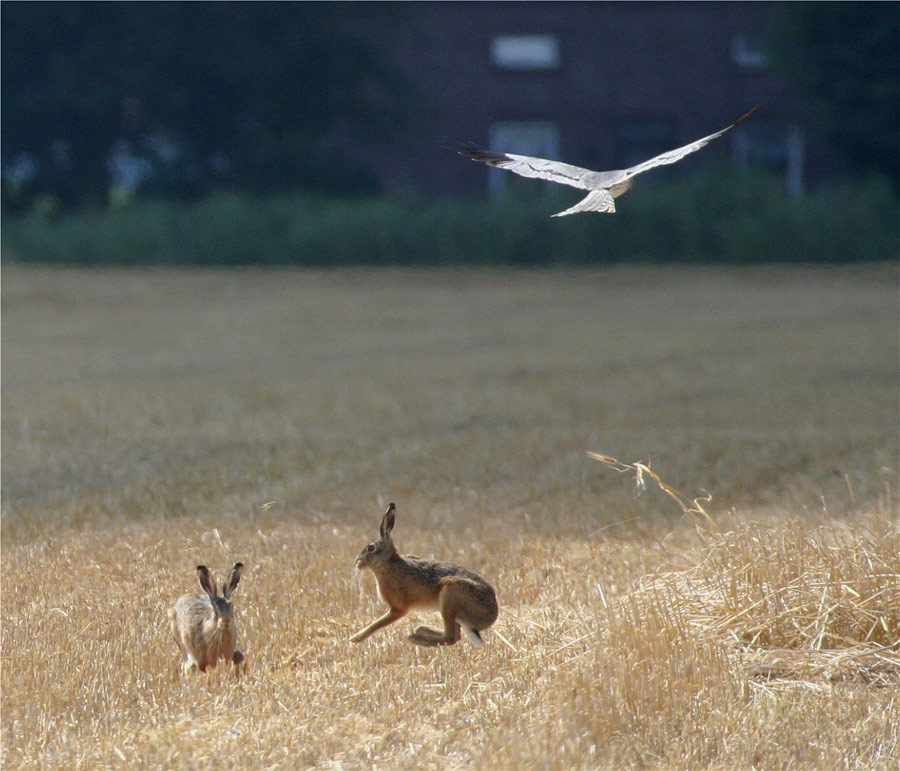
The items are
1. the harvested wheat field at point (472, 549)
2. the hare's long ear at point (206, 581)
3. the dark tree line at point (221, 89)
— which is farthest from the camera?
the dark tree line at point (221, 89)

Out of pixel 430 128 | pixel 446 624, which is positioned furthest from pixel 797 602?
pixel 430 128

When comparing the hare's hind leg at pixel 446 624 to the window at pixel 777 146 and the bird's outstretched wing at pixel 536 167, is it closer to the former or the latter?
the bird's outstretched wing at pixel 536 167

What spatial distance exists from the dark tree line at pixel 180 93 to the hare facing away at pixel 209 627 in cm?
2409

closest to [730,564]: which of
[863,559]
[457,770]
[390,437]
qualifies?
[863,559]

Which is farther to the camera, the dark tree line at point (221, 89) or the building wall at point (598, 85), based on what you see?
the building wall at point (598, 85)

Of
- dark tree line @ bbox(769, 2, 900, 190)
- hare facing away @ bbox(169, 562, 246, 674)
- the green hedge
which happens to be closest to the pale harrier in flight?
hare facing away @ bbox(169, 562, 246, 674)

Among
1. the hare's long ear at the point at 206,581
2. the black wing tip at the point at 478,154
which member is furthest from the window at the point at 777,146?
the hare's long ear at the point at 206,581

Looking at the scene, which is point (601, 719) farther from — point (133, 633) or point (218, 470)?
point (218, 470)

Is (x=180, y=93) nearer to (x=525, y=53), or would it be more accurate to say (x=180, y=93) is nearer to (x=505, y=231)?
(x=505, y=231)

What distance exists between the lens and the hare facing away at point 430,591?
4520 millimetres

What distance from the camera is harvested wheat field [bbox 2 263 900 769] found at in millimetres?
3887

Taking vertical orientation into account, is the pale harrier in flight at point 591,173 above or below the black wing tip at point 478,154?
below

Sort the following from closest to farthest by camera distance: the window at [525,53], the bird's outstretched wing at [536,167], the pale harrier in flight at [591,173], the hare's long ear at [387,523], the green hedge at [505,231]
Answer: the pale harrier in flight at [591,173] → the bird's outstretched wing at [536,167] → the hare's long ear at [387,523] → the green hedge at [505,231] → the window at [525,53]

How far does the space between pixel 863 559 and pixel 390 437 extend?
4680 millimetres
